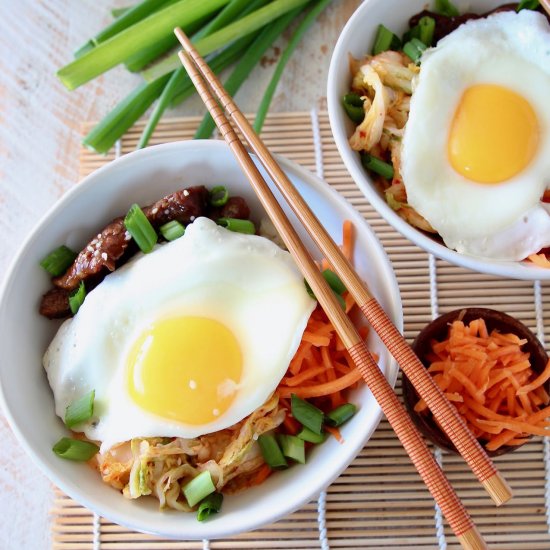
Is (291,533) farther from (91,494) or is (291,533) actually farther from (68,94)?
(68,94)

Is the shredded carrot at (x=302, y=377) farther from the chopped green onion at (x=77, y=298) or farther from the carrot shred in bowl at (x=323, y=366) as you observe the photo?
the chopped green onion at (x=77, y=298)

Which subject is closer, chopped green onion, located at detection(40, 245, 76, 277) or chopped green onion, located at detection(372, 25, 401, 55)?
chopped green onion, located at detection(40, 245, 76, 277)

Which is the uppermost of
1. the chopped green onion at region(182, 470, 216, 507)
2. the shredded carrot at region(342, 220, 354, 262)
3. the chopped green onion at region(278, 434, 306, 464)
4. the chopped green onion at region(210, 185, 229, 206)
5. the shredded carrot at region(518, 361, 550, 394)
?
the chopped green onion at region(210, 185, 229, 206)

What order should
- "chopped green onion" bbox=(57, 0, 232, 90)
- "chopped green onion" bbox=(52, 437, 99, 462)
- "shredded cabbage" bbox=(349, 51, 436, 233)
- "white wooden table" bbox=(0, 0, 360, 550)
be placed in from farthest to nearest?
"white wooden table" bbox=(0, 0, 360, 550) < "chopped green onion" bbox=(57, 0, 232, 90) < "shredded cabbage" bbox=(349, 51, 436, 233) < "chopped green onion" bbox=(52, 437, 99, 462)

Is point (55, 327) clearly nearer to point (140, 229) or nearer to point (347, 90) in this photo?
point (140, 229)

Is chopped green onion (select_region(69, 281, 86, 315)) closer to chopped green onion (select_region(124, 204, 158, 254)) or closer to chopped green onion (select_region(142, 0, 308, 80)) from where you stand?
chopped green onion (select_region(124, 204, 158, 254))

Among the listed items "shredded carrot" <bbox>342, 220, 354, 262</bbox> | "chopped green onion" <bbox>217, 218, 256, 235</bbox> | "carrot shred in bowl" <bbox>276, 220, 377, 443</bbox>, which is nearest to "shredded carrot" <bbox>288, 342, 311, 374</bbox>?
"carrot shred in bowl" <bbox>276, 220, 377, 443</bbox>

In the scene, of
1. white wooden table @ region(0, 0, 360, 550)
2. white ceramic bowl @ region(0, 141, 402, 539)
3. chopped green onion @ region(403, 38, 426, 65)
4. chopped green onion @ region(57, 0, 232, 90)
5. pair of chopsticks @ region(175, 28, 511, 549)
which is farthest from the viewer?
white wooden table @ region(0, 0, 360, 550)
